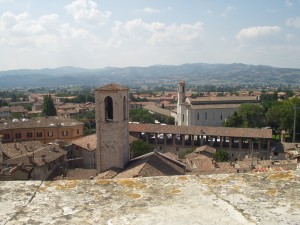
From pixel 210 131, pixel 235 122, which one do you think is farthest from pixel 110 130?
pixel 235 122

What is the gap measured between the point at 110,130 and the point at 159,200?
850 inches

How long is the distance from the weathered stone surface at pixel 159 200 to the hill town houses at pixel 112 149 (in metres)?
13.4

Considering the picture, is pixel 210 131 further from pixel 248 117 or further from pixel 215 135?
pixel 248 117

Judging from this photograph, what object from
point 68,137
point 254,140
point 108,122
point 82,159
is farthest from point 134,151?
point 254,140

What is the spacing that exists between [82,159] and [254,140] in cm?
2451

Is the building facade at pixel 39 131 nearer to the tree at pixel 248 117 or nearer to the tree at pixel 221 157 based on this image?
the tree at pixel 221 157

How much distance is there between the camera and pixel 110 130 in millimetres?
24438

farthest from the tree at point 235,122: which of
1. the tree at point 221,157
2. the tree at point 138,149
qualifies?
the tree at point 138,149

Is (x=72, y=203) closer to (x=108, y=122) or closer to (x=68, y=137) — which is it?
(x=108, y=122)

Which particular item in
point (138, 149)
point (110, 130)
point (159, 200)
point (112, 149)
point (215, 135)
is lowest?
point (215, 135)

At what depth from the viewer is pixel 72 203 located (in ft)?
9.78

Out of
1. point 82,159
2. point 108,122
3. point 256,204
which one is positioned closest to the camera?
point 256,204

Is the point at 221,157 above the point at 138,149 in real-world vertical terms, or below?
below

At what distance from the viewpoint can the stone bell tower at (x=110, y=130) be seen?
79.7 ft
